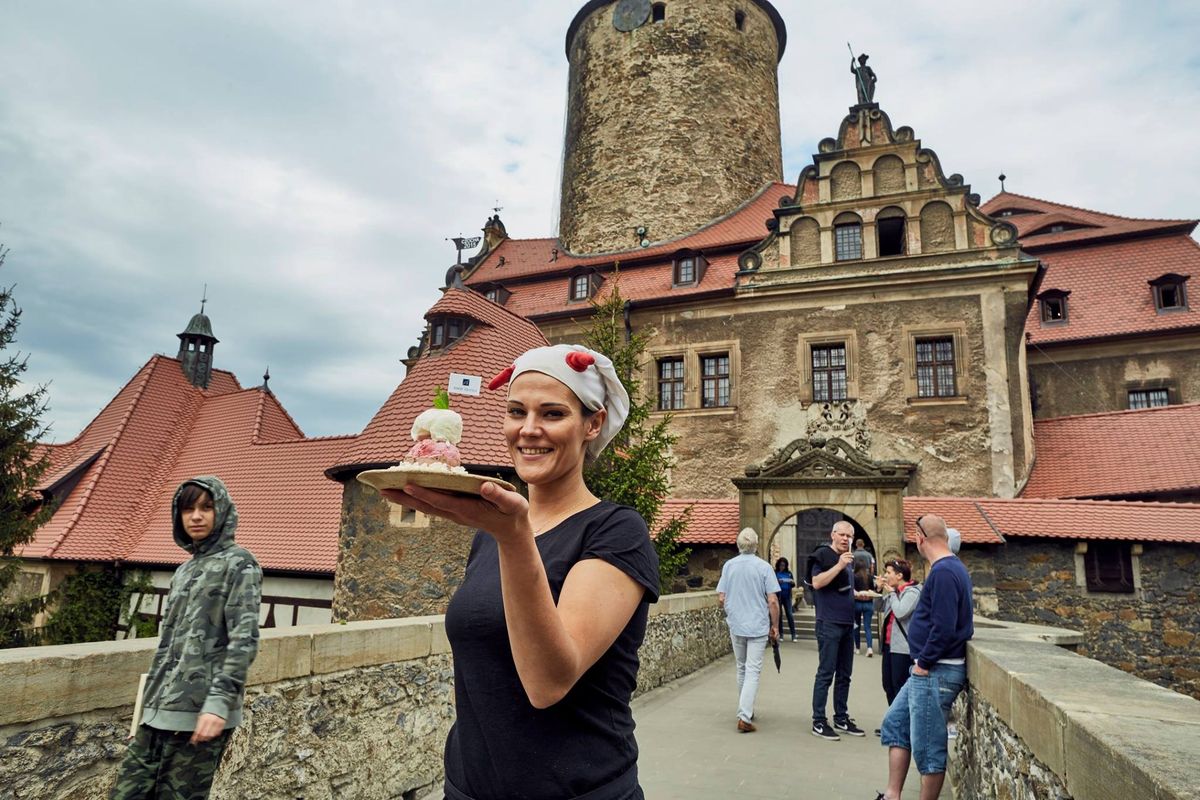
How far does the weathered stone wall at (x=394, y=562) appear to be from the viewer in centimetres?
1033

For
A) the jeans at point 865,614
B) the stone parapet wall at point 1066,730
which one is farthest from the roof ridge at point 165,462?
the stone parapet wall at point 1066,730

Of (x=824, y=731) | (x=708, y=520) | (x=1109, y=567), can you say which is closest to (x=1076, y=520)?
(x=1109, y=567)

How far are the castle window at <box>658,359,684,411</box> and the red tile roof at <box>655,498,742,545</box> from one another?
383 cm

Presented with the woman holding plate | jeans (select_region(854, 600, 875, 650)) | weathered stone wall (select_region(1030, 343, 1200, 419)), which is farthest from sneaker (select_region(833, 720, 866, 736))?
weathered stone wall (select_region(1030, 343, 1200, 419))

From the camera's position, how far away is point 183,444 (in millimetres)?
21797

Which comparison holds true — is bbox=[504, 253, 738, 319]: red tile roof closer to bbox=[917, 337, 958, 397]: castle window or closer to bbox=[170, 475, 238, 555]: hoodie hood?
bbox=[917, 337, 958, 397]: castle window

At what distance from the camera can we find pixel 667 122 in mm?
24078

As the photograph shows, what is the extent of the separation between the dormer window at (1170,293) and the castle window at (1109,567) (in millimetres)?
10234

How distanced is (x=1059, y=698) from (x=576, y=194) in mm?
24096

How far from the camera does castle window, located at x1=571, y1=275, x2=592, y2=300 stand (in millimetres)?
21188

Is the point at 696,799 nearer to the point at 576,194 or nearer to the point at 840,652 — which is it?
the point at 840,652

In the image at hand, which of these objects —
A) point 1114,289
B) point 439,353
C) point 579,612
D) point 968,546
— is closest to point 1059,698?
point 579,612

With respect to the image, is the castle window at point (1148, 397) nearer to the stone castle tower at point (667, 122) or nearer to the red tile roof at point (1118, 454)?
the red tile roof at point (1118, 454)

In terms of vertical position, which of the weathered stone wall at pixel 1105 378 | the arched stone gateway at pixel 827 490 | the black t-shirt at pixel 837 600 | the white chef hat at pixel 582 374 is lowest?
the black t-shirt at pixel 837 600
